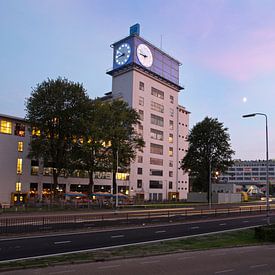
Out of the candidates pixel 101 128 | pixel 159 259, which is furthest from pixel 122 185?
pixel 159 259

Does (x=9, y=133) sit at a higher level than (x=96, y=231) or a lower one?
higher

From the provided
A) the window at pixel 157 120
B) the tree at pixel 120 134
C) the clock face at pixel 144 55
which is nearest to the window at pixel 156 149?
the window at pixel 157 120

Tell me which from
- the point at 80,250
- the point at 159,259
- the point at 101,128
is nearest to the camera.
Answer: the point at 159,259

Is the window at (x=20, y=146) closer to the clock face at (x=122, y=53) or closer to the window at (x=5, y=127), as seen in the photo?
the window at (x=5, y=127)

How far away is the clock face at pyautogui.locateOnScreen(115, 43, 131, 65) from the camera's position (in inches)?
3956

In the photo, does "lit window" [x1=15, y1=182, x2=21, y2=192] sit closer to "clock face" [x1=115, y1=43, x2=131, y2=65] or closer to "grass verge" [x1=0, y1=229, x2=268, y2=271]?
"clock face" [x1=115, y1=43, x2=131, y2=65]

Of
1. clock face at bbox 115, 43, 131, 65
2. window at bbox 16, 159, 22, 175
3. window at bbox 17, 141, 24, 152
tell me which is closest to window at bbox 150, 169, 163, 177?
clock face at bbox 115, 43, 131, 65

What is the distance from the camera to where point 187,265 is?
15953 mm

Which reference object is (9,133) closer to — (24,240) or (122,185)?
(122,185)

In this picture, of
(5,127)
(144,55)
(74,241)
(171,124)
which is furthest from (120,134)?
(171,124)

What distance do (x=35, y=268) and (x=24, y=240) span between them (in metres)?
10.1

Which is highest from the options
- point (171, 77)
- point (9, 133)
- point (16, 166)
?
point (171, 77)

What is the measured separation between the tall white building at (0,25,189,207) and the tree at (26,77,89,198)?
16814mm

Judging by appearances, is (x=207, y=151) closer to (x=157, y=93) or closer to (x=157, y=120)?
(x=157, y=120)
